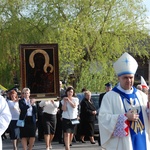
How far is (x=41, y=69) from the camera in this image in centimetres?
1409

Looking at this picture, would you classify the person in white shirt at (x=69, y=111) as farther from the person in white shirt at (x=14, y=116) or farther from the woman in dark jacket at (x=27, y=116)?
the person in white shirt at (x=14, y=116)

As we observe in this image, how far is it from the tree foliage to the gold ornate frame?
18357mm

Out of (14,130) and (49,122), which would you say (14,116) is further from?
(49,122)

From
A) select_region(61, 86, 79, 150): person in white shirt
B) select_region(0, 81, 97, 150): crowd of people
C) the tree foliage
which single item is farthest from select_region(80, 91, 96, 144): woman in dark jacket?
the tree foliage

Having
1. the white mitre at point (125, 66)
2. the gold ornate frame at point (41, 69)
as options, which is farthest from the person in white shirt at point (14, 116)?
the white mitre at point (125, 66)

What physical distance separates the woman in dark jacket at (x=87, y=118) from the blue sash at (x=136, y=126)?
9.00m

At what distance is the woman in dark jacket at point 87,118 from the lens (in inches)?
671

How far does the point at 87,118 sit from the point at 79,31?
16.2m

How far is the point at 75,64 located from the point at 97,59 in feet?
4.76

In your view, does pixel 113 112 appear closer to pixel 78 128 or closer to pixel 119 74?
pixel 119 74

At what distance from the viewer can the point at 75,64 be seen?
34812 mm

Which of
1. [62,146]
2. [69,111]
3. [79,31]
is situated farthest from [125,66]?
[79,31]

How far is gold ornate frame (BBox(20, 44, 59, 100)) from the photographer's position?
1401cm

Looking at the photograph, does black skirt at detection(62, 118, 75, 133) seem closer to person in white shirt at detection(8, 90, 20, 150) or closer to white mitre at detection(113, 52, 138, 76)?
person in white shirt at detection(8, 90, 20, 150)
